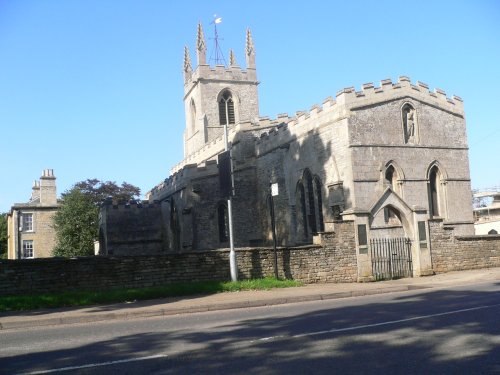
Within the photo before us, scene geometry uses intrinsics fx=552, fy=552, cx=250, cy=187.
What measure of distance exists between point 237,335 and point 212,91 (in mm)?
42715

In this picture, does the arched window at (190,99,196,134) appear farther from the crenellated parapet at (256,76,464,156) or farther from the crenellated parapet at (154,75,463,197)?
the crenellated parapet at (256,76,464,156)

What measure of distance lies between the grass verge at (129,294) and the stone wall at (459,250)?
6.24 m

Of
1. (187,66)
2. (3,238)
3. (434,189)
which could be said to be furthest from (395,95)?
(3,238)

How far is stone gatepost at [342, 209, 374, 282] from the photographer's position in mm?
18375

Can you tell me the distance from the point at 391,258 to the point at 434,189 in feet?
23.8

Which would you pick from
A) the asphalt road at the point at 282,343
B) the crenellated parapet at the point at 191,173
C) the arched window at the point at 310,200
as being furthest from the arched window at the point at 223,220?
the asphalt road at the point at 282,343

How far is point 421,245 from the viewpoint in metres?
19.6

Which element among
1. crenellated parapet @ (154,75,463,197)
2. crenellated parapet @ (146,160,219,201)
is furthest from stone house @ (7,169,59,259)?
crenellated parapet @ (146,160,219,201)

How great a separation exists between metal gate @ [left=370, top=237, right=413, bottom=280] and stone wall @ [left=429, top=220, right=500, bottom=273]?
1063 mm

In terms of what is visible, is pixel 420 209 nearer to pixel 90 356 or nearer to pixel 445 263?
pixel 445 263

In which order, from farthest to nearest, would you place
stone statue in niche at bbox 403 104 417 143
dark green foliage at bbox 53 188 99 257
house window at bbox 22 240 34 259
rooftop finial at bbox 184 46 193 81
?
1. rooftop finial at bbox 184 46 193 81
2. house window at bbox 22 240 34 259
3. dark green foliage at bbox 53 188 99 257
4. stone statue in niche at bbox 403 104 417 143

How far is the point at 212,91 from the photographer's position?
163 feet

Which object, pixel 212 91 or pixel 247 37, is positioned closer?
pixel 212 91

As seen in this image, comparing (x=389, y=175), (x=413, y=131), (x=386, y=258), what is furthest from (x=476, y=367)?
(x=413, y=131)
